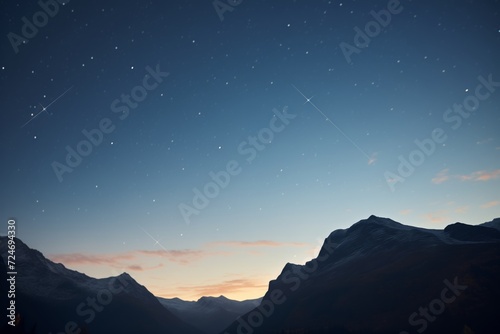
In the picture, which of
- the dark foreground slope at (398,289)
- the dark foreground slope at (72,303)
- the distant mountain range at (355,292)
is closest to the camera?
the dark foreground slope at (398,289)

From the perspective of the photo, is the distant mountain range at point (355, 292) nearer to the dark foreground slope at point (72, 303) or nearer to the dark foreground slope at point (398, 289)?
the dark foreground slope at point (398, 289)

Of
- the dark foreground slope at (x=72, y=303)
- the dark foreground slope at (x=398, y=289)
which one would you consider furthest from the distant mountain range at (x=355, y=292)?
the dark foreground slope at (x=72, y=303)

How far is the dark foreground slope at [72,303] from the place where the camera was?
445 feet

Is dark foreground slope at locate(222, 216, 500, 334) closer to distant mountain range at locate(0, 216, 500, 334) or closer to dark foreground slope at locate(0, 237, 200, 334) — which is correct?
distant mountain range at locate(0, 216, 500, 334)

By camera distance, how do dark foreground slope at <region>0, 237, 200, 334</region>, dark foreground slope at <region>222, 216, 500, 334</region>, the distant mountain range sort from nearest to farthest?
dark foreground slope at <region>222, 216, 500, 334</region>
the distant mountain range
dark foreground slope at <region>0, 237, 200, 334</region>

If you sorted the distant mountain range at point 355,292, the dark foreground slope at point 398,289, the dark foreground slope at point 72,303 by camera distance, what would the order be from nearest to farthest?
the dark foreground slope at point 398,289
the distant mountain range at point 355,292
the dark foreground slope at point 72,303

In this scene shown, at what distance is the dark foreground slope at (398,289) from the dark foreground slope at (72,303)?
244ft

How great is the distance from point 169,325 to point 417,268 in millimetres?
170133

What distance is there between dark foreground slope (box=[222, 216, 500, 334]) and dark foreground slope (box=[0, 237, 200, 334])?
244 feet

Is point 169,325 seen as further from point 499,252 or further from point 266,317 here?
point 499,252

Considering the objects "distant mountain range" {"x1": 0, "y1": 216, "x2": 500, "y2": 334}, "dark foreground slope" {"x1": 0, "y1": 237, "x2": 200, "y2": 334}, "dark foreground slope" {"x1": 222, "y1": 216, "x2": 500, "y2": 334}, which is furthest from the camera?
"dark foreground slope" {"x1": 0, "y1": 237, "x2": 200, "y2": 334}

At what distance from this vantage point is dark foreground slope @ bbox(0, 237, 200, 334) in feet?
445

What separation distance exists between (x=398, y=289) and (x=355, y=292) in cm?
1521

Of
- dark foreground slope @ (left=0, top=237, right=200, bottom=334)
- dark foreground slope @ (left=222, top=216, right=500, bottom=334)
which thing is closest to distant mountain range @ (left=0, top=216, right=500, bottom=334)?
dark foreground slope @ (left=222, top=216, right=500, bottom=334)
